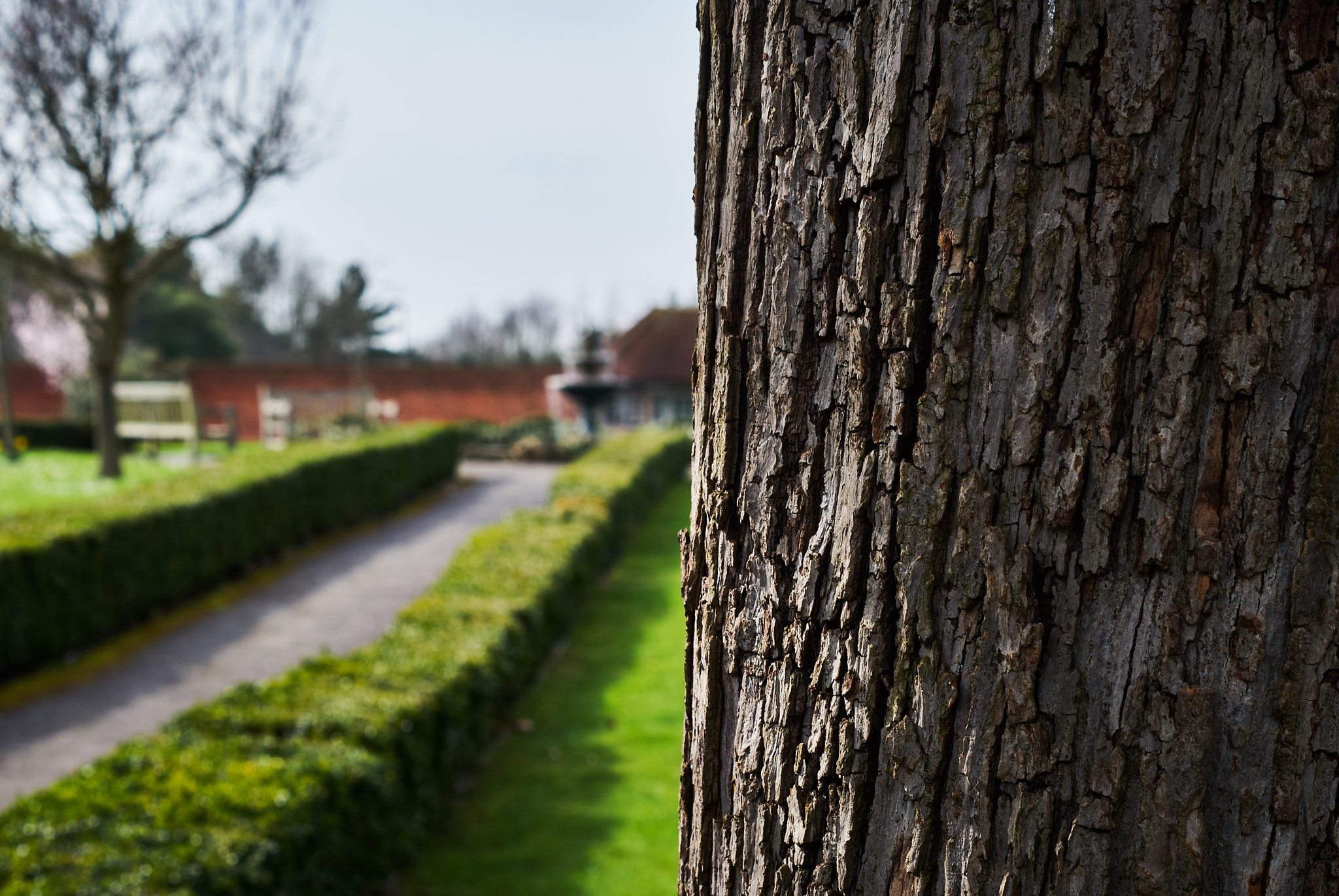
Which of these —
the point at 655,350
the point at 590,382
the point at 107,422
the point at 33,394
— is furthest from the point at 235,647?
the point at 33,394

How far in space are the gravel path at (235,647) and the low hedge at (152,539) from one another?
49 cm

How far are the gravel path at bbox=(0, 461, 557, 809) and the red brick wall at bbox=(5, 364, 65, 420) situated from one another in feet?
83.8

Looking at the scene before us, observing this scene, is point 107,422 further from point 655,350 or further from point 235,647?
point 655,350

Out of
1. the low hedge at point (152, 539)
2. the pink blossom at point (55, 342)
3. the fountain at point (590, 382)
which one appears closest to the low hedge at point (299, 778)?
the low hedge at point (152, 539)

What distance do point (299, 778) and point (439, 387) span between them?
28.4 meters

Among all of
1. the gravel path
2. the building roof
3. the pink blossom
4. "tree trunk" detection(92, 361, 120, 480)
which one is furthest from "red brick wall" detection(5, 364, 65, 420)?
the gravel path

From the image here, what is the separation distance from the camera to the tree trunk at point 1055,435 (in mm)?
768

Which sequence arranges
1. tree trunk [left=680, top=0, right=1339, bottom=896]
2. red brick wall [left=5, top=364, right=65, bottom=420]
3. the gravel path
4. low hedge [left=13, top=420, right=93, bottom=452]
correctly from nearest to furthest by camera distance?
tree trunk [left=680, top=0, right=1339, bottom=896] → the gravel path → low hedge [left=13, top=420, right=93, bottom=452] → red brick wall [left=5, top=364, right=65, bottom=420]

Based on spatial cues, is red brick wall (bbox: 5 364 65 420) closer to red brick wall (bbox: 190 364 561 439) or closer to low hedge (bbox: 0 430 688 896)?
red brick wall (bbox: 190 364 561 439)

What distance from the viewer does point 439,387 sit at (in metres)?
30.7

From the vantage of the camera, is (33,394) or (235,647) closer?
(235,647)

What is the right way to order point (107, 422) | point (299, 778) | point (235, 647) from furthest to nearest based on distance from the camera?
point (107, 422), point (235, 647), point (299, 778)

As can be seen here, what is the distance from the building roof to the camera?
3247cm

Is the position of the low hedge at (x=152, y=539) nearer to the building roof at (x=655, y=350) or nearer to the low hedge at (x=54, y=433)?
the low hedge at (x=54, y=433)
